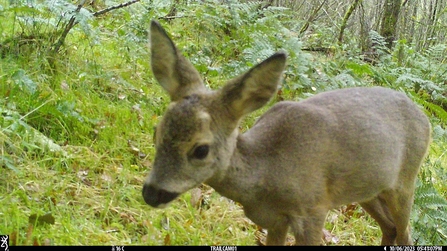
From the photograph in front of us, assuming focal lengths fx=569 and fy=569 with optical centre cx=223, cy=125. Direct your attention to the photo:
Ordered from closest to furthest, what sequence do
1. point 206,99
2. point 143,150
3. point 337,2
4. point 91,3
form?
1. point 206,99
2. point 143,150
3. point 91,3
4. point 337,2

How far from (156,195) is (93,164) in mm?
1980

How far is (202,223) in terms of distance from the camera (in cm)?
465

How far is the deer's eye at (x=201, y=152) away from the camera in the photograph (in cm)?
331

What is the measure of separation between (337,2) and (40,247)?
35.7ft

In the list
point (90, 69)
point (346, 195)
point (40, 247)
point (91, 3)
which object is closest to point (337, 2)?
point (91, 3)

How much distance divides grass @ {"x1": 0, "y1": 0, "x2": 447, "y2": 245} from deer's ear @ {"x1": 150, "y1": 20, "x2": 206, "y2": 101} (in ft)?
3.96

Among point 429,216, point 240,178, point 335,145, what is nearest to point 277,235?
point 240,178

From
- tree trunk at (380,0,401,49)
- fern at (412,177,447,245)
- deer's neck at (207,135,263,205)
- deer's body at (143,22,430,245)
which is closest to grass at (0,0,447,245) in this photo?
fern at (412,177,447,245)

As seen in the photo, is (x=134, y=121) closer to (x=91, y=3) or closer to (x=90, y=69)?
(x=90, y=69)

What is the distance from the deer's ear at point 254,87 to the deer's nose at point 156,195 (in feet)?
2.21

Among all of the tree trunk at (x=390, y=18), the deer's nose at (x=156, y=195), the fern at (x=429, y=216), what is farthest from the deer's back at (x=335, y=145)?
the tree trunk at (x=390, y=18)

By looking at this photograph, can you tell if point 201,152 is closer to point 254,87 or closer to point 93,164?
point 254,87

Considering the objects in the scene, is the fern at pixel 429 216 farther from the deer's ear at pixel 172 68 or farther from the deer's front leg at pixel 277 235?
the deer's ear at pixel 172 68

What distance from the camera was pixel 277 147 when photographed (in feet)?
12.4
